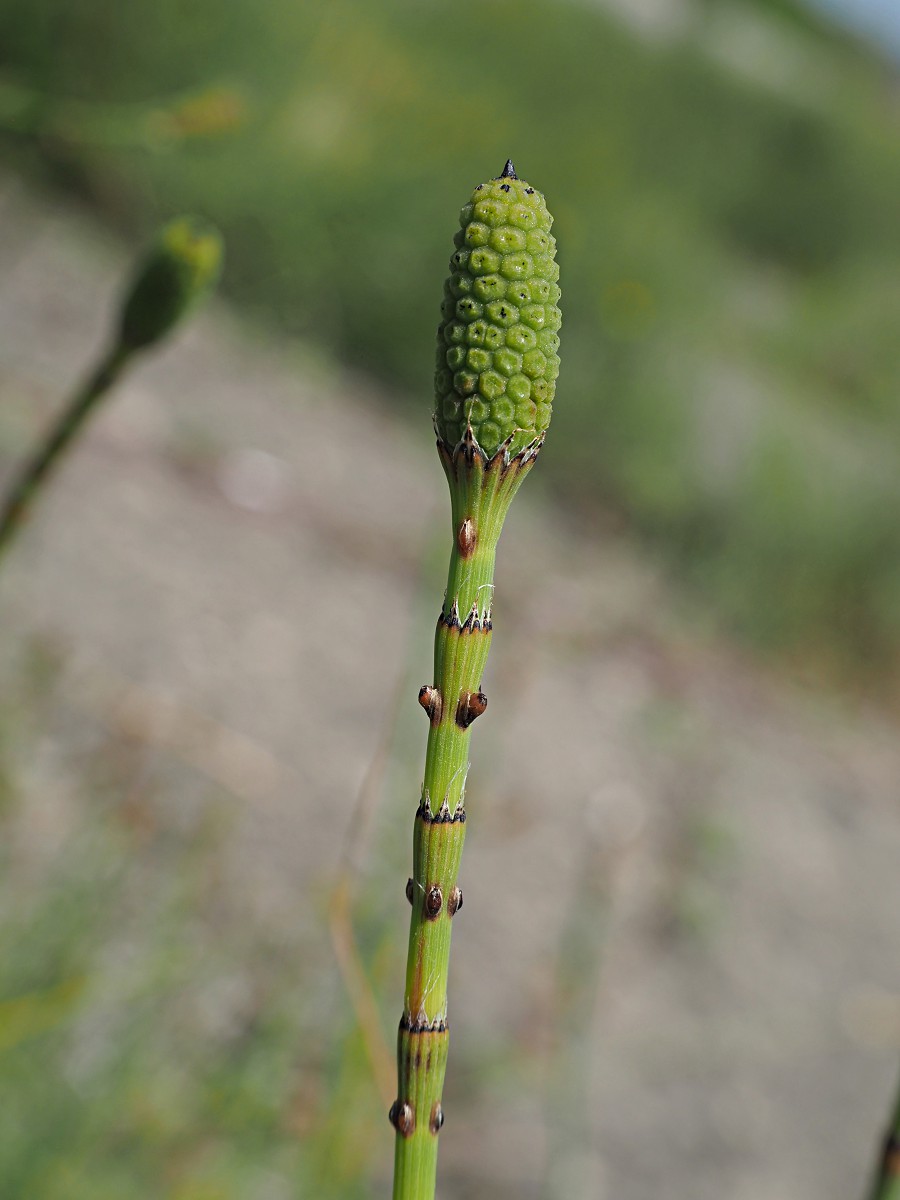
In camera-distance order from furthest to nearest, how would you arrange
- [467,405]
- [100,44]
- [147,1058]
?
[100,44], [147,1058], [467,405]

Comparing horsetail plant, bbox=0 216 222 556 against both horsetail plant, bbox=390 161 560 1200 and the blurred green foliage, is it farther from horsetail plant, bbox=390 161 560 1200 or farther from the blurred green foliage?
the blurred green foliage

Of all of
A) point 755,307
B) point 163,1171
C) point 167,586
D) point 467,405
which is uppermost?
point 755,307

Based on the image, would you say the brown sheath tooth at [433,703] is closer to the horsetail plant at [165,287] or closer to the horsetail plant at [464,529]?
the horsetail plant at [464,529]

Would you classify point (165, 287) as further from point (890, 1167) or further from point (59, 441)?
point (890, 1167)

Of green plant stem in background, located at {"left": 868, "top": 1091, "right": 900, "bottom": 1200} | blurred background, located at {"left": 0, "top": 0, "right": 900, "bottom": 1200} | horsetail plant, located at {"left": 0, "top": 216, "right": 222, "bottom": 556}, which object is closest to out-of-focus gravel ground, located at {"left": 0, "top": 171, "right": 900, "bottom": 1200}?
blurred background, located at {"left": 0, "top": 0, "right": 900, "bottom": 1200}

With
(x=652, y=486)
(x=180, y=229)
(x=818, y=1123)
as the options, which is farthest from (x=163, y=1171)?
(x=652, y=486)

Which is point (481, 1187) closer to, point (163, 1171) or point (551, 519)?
point (163, 1171)

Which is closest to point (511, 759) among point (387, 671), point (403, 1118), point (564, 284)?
point (387, 671)
